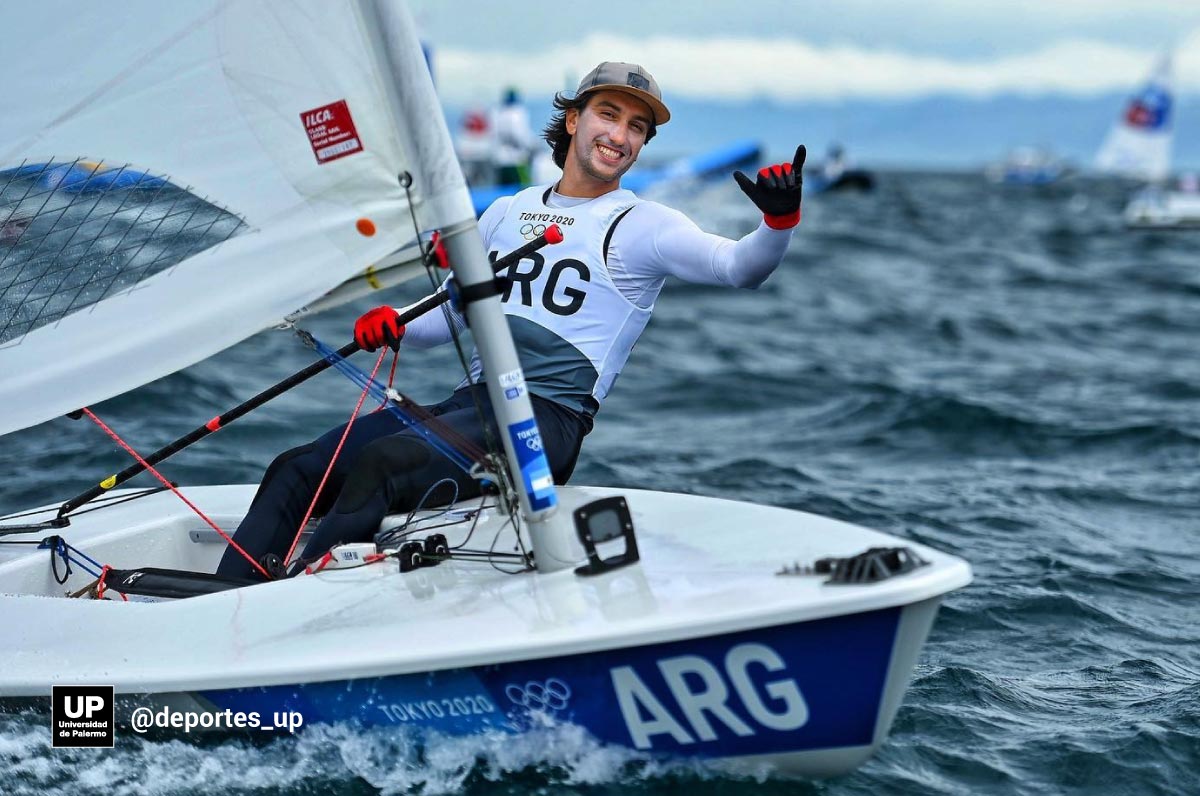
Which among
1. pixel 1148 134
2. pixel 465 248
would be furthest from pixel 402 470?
pixel 1148 134

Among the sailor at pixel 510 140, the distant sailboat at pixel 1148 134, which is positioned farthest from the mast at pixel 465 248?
the distant sailboat at pixel 1148 134

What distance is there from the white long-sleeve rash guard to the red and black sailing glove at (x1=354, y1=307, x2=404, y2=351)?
131 millimetres

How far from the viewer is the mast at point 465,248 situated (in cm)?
276

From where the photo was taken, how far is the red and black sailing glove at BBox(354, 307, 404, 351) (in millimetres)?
3211

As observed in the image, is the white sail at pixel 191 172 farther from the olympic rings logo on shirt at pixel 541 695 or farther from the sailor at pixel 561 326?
the olympic rings logo on shirt at pixel 541 695

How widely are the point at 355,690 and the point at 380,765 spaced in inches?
7.6

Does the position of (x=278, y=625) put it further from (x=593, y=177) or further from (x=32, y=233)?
(x=593, y=177)

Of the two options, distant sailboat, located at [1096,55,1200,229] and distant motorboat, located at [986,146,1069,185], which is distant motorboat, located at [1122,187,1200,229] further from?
distant motorboat, located at [986,146,1069,185]

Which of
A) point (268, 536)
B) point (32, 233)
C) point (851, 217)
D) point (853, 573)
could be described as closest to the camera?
point (853, 573)

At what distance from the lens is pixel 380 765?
277 centimetres

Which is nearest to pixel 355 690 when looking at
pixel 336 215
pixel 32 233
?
pixel 336 215

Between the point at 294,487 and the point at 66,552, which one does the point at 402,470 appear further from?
the point at 66,552

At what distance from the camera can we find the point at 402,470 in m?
3.23

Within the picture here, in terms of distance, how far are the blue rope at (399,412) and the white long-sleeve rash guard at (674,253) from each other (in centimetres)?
25
